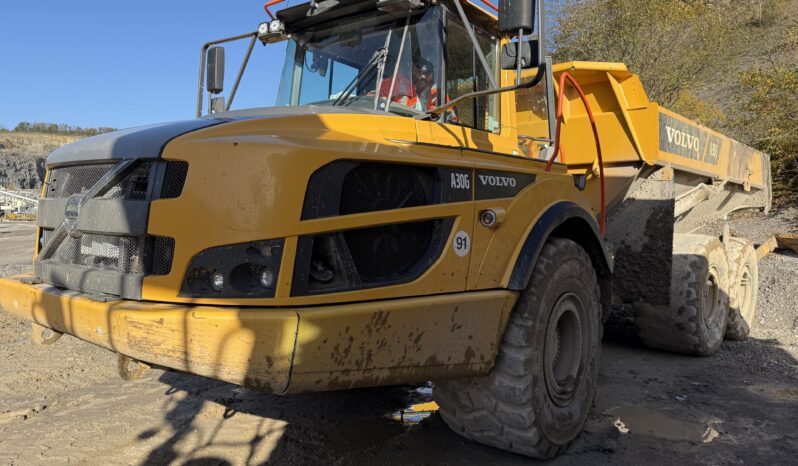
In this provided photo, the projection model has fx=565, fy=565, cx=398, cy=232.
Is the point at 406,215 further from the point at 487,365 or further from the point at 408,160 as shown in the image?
the point at 487,365

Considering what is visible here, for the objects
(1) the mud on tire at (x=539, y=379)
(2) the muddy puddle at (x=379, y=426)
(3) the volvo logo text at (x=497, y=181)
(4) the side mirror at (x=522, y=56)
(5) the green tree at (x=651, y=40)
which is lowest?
(2) the muddy puddle at (x=379, y=426)

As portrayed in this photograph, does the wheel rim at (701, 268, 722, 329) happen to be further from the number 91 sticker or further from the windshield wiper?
the windshield wiper

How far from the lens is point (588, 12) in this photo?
18109mm

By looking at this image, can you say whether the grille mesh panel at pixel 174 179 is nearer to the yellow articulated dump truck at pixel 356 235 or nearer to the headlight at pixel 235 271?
the yellow articulated dump truck at pixel 356 235

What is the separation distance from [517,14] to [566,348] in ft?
6.36

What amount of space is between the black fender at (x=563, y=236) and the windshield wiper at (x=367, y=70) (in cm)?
124

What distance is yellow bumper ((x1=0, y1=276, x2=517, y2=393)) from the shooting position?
2010 millimetres

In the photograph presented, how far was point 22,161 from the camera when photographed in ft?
234

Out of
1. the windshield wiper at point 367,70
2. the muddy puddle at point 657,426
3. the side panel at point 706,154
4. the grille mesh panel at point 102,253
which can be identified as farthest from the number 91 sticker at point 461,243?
the side panel at point 706,154

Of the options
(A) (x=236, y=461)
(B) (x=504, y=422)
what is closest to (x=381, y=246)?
(B) (x=504, y=422)

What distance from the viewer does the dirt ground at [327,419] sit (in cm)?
306

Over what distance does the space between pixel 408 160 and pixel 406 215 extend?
0.77 ft

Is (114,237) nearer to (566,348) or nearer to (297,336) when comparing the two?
(297,336)

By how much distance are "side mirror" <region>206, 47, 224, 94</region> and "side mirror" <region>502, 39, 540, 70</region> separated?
7.29ft
